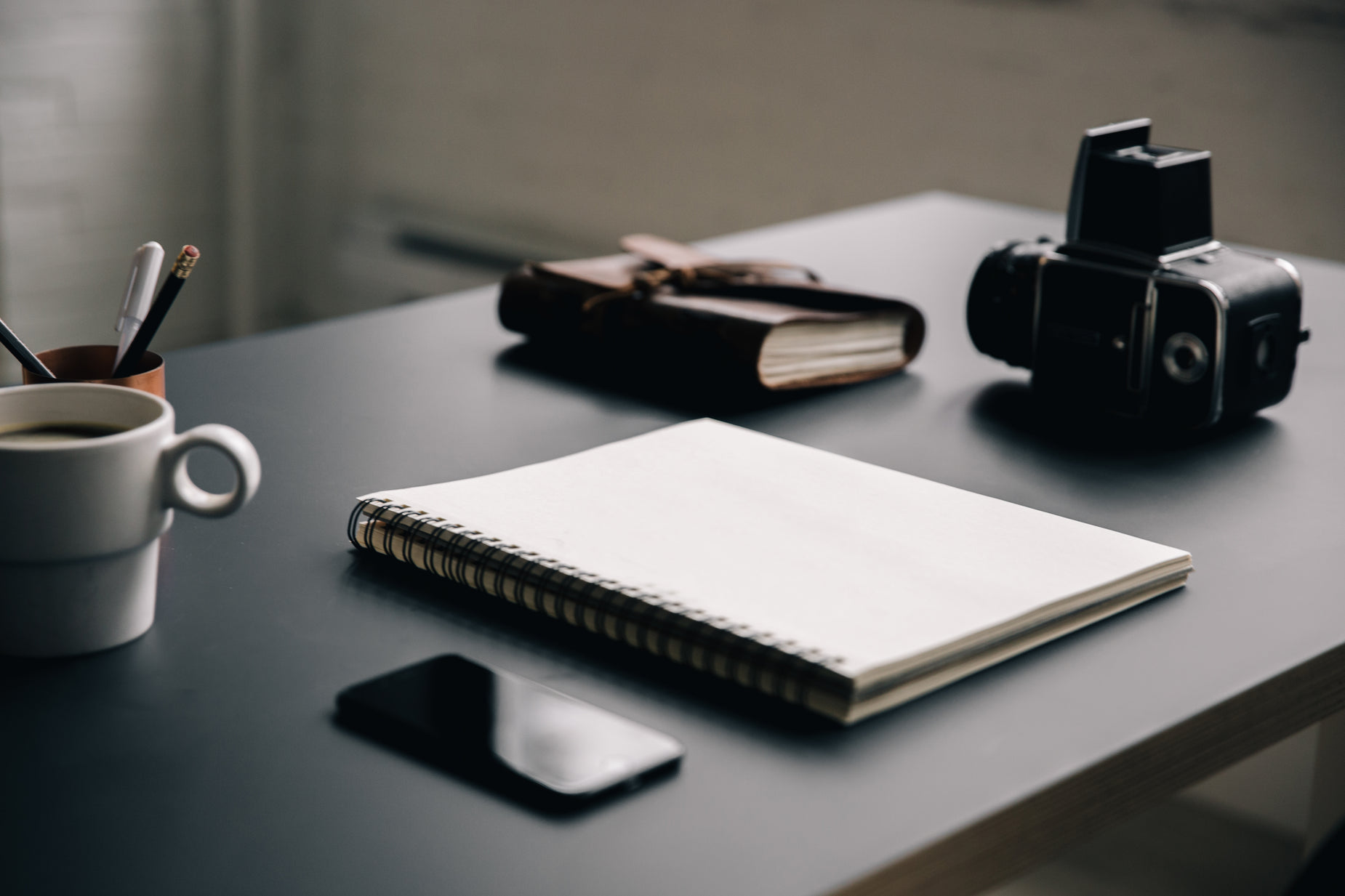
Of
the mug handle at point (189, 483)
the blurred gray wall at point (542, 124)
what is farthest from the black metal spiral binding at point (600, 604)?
the blurred gray wall at point (542, 124)

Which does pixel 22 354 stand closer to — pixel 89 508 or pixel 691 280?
pixel 89 508

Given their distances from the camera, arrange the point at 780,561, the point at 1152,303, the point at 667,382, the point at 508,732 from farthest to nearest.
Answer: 1. the point at 667,382
2. the point at 1152,303
3. the point at 780,561
4. the point at 508,732

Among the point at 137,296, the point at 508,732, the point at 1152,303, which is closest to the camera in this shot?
the point at 508,732

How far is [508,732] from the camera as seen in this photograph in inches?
21.3

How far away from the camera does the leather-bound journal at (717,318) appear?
0.99 metres

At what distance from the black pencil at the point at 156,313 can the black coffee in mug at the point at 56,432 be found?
0.33 feet

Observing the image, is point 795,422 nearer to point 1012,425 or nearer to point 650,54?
point 1012,425

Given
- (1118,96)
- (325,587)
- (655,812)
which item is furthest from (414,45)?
(655,812)

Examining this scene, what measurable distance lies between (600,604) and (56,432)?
250mm

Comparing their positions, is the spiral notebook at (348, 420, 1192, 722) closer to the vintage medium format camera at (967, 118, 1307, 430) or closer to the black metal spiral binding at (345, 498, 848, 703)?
the black metal spiral binding at (345, 498, 848, 703)

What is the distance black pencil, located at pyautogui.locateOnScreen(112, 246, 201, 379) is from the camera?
2.36 ft

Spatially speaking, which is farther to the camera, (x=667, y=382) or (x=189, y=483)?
(x=667, y=382)

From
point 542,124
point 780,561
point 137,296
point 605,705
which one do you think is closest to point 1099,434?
point 780,561

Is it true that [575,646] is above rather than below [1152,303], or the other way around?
below
